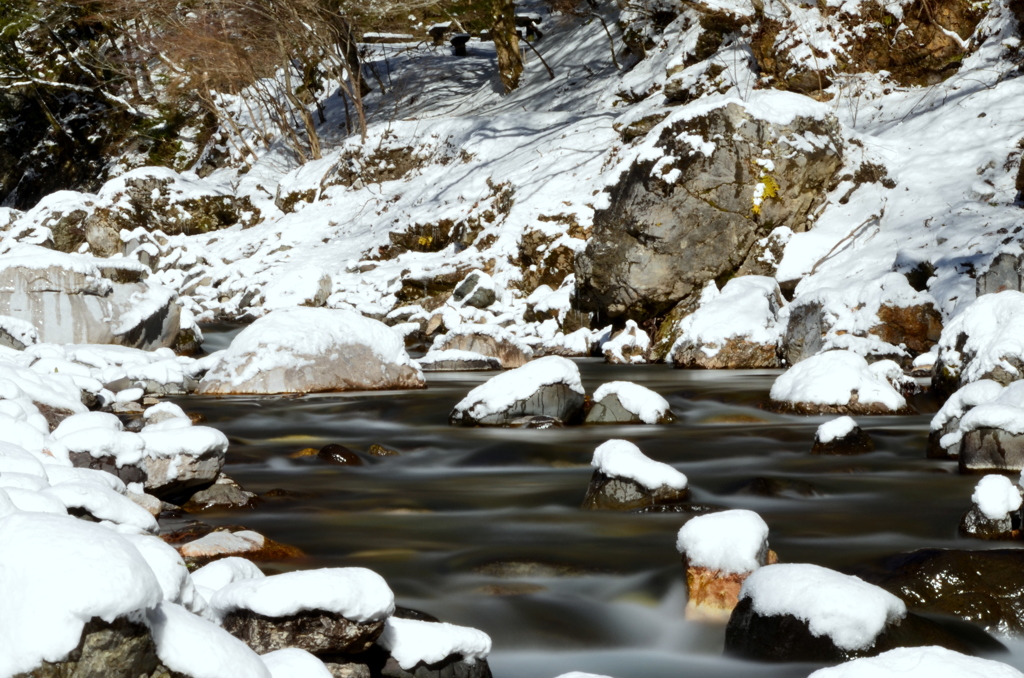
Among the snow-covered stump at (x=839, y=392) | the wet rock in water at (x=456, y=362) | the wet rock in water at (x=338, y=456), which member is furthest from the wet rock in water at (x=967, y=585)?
the wet rock in water at (x=456, y=362)

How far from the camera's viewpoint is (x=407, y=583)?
372cm

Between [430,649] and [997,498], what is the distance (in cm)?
261

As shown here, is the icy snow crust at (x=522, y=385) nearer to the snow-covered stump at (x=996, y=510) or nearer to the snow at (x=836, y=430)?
the snow at (x=836, y=430)

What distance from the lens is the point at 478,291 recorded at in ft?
42.7

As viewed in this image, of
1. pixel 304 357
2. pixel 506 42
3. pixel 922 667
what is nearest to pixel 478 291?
pixel 304 357

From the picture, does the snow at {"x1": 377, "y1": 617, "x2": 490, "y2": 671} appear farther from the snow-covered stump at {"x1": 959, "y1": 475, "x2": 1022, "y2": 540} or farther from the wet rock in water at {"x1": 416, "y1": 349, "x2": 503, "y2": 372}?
the wet rock in water at {"x1": 416, "y1": 349, "x2": 503, "y2": 372}

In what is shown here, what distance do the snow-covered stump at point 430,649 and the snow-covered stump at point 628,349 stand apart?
8.36 metres

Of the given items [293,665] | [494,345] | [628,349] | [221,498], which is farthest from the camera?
[494,345]

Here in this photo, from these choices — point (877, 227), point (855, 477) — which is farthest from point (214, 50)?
point (855, 477)

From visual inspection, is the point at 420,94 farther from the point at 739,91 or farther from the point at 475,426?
the point at 475,426

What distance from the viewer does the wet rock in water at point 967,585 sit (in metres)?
3.08

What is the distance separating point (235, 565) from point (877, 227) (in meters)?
9.97

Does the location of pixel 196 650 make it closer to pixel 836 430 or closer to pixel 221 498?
pixel 221 498

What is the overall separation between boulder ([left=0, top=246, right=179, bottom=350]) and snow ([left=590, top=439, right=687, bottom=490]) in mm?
7133
